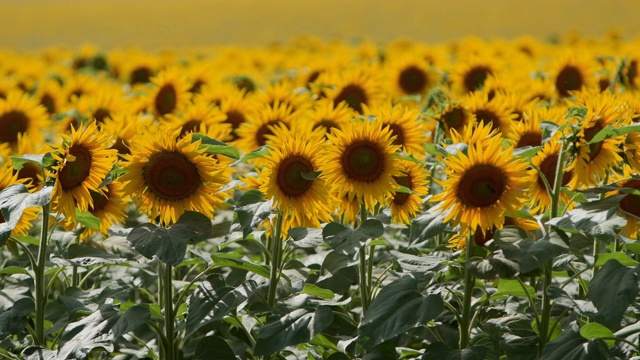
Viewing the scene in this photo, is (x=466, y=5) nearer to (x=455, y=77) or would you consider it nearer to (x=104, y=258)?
(x=455, y=77)

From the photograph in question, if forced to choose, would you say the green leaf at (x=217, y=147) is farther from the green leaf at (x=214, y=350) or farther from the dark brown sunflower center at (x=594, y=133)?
the dark brown sunflower center at (x=594, y=133)

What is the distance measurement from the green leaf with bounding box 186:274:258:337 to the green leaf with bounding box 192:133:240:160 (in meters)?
0.48

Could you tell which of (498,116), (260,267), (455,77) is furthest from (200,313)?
(455,77)

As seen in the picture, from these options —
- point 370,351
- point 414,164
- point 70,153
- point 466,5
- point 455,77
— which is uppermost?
point 466,5

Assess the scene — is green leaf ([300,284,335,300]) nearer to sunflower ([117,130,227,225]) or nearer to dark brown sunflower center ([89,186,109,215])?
sunflower ([117,130,227,225])

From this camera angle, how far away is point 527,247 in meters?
2.90

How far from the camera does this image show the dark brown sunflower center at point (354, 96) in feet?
17.6

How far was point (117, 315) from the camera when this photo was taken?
3.20 m

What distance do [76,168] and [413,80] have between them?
141 inches

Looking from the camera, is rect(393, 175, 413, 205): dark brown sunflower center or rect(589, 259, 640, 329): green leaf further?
rect(393, 175, 413, 205): dark brown sunflower center

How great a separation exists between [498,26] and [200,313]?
2937 centimetres

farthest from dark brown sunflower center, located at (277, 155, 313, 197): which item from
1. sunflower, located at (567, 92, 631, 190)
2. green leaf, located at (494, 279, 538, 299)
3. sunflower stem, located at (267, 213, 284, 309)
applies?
sunflower, located at (567, 92, 631, 190)

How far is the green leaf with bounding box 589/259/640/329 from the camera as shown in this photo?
2709 mm

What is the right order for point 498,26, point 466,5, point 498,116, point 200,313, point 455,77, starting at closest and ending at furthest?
1. point 200,313
2. point 498,116
3. point 455,77
4. point 498,26
5. point 466,5
